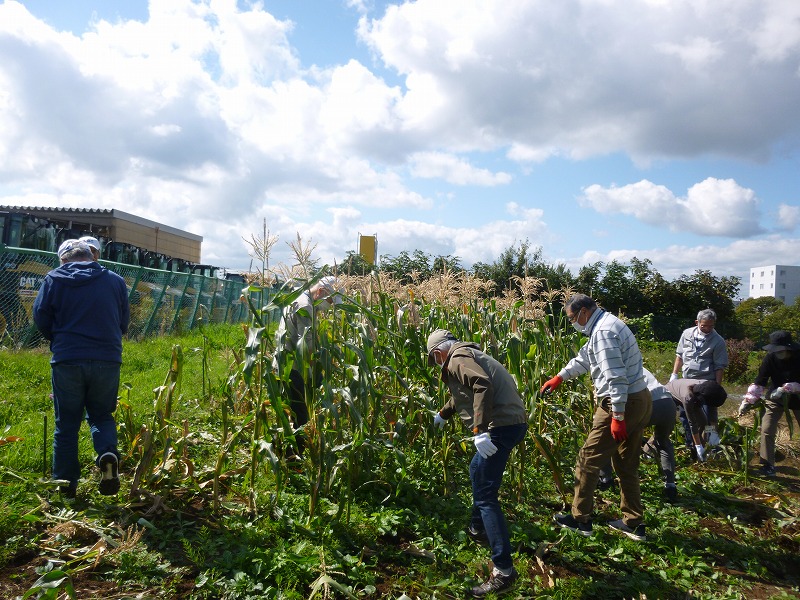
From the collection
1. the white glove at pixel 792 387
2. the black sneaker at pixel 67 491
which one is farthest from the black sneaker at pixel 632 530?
the black sneaker at pixel 67 491

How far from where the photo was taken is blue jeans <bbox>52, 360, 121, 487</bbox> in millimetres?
4070

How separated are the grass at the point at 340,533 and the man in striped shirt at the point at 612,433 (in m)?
0.18

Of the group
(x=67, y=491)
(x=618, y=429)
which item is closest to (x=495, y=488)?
(x=618, y=429)

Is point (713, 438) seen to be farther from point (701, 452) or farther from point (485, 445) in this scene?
point (485, 445)

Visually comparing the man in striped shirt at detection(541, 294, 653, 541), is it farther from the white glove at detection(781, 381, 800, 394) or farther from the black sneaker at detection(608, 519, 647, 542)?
the white glove at detection(781, 381, 800, 394)

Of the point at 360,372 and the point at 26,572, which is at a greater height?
the point at 360,372

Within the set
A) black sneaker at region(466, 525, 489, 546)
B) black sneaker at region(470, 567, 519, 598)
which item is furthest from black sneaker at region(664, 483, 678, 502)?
black sneaker at region(470, 567, 519, 598)

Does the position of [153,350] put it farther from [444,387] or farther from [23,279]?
[444,387]

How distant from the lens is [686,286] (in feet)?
75.3

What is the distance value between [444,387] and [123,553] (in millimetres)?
2767

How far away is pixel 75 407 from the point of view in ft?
13.5

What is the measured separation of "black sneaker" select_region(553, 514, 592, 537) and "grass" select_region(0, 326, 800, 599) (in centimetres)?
8

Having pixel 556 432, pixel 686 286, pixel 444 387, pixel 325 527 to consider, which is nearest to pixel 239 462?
pixel 325 527

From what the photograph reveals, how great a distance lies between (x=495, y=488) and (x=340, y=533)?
110 cm
